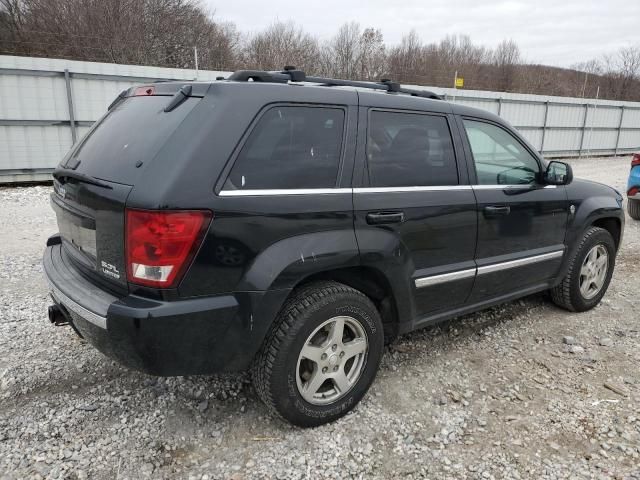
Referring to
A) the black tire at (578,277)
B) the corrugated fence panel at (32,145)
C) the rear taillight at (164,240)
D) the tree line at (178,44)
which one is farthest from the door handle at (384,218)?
the tree line at (178,44)

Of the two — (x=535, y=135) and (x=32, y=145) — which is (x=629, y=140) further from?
(x=32, y=145)

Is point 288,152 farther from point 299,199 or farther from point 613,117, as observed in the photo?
point 613,117

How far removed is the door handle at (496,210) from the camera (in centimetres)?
316

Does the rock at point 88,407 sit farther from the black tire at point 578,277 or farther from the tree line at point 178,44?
the tree line at point 178,44

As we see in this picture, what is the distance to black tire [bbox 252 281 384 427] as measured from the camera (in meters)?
2.38

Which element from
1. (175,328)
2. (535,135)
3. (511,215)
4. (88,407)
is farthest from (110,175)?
(535,135)

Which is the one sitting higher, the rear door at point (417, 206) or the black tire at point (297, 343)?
the rear door at point (417, 206)

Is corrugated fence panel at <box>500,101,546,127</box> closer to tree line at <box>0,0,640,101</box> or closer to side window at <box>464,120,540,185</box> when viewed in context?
tree line at <box>0,0,640,101</box>

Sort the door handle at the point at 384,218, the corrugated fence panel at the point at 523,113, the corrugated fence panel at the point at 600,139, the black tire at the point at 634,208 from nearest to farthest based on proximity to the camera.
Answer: the door handle at the point at 384,218, the black tire at the point at 634,208, the corrugated fence panel at the point at 523,113, the corrugated fence panel at the point at 600,139

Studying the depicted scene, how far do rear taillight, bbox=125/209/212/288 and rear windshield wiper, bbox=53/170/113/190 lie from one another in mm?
321

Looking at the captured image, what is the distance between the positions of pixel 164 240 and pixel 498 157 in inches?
100

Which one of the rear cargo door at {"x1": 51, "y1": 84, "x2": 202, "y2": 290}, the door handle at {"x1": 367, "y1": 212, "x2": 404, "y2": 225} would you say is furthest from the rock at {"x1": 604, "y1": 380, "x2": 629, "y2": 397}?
the rear cargo door at {"x1": 51, "y1": 84, "x2": 202, "y2": 290}

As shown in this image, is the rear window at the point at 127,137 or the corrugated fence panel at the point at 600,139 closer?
the rear window at the point at 127,137

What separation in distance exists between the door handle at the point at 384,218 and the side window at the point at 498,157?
2.81 ft
